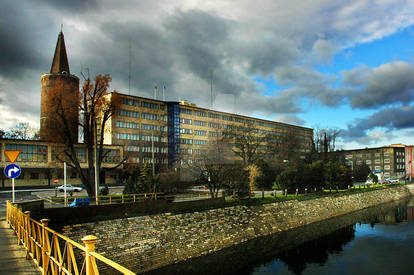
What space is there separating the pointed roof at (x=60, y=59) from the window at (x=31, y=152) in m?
20.0

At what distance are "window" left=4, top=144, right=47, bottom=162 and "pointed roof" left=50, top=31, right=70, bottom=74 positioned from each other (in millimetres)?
19954

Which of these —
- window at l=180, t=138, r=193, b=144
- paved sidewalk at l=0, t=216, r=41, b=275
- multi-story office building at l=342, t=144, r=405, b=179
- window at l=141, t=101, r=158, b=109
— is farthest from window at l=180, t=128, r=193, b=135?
multi-story office building at l=342, t=144, r=405, b=179

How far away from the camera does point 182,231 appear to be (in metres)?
20.4

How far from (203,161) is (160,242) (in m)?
14.6

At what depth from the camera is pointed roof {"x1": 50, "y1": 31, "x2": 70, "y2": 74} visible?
62250 mm

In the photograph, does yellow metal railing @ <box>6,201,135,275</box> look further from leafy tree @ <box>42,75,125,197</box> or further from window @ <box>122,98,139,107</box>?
window @ <box>122,98,139,107</box>

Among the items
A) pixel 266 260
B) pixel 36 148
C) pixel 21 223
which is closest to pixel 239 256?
pixel 266 260

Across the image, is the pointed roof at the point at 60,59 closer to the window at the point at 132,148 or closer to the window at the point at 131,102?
the window at the point at 131,102

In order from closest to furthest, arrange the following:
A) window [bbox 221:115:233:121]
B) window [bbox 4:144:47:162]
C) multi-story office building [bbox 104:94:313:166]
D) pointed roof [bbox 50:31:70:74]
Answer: window [bbox 4:144:47:162] < multi-story office building [bbox 104:94:313:166] < pointed roof [bbox 50:31:70:74] < window [bbox 221:115:233:121]

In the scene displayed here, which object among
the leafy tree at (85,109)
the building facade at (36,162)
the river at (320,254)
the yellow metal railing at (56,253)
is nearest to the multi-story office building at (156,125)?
the building facade at (36,162)

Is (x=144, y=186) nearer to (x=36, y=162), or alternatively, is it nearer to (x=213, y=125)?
(x=213, y=125)

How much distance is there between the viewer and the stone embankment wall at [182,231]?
55.1 ft

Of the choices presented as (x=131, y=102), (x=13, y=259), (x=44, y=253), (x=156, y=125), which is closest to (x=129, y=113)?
(x=131, y=102)

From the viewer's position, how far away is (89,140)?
93.3 feet
